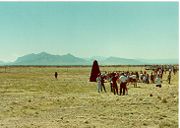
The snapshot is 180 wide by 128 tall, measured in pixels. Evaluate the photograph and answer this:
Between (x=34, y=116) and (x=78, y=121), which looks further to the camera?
(x=34, y=116)

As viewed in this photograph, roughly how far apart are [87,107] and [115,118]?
436cm

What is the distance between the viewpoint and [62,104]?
2314cm

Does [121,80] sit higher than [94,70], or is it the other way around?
[94,70]

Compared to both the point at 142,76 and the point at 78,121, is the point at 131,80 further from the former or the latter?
the point at 78,121

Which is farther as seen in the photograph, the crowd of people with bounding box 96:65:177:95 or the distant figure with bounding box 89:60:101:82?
the distant figure with bounding box 89:60:101:82

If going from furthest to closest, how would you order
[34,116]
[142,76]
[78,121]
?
1. [142,76]
2. [34,116]
3. [78,121]

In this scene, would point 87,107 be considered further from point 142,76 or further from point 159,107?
point 142,76

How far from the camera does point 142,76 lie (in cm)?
4719

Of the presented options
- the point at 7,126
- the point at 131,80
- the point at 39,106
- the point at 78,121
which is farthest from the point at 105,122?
the point at 131,80

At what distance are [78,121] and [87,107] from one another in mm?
4979

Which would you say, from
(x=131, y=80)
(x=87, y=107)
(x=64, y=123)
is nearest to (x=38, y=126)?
(x=64, y=123)

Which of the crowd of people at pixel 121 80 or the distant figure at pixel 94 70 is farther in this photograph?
the distant figure at pixel 94 70

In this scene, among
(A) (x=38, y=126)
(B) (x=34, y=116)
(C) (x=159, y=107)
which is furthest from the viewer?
(C) (x=159, y=107)

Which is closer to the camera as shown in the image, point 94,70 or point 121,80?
point 121,80
